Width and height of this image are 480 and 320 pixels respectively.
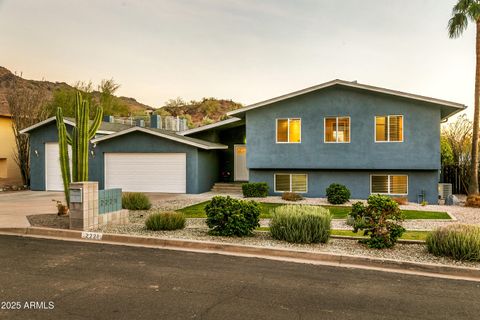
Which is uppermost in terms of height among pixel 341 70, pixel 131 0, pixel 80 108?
pixel 131 0

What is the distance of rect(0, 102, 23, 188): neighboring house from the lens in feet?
89.0

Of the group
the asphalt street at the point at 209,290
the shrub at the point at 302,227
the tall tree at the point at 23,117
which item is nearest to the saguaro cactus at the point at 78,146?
the asphalt street at the point at 209,290

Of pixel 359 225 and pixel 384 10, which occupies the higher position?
pixel 384 10

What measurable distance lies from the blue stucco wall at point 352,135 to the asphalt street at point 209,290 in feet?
41.8

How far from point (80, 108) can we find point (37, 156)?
47.0 ft

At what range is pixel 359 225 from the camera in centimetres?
848

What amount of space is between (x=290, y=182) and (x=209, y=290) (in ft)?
50.8

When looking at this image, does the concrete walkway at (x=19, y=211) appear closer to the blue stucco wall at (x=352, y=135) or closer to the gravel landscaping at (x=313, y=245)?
the gravel landscaping at (x=313, y=245)

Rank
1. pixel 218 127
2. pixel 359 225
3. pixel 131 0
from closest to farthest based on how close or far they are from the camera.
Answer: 1. pixel 359 225
2. pixel 131 0
3. pixel 218 127

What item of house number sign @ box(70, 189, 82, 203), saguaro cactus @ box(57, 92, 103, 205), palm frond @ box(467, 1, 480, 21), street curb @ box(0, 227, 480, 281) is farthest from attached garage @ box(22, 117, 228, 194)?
palm frond @ box(467, 1, 480, 21)

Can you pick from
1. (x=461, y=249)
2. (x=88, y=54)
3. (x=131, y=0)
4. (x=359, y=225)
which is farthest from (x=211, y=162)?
(x=461, y=249)

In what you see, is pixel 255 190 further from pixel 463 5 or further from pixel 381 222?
pixel 463 5

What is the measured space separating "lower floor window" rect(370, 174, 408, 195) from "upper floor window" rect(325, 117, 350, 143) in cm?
263

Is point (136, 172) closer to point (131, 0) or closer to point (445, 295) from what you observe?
point (131, 0)
